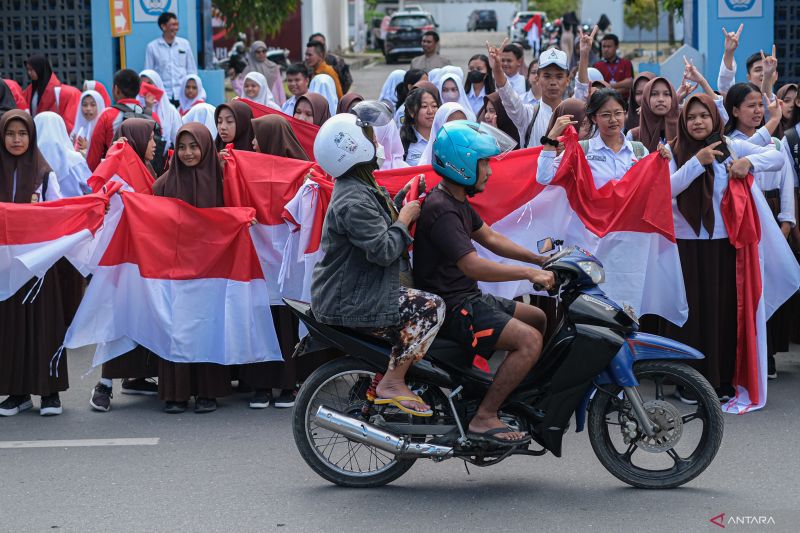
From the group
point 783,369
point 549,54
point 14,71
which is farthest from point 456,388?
point 14,71

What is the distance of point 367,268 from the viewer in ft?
18.4

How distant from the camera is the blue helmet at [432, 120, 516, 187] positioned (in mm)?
5562

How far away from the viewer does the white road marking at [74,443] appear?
259 inches

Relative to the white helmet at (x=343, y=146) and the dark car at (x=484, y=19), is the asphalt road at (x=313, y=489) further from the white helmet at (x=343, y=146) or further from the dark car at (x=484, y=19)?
the dark car at (x=484, y=19)

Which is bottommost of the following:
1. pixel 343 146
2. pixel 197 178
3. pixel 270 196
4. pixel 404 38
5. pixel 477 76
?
pixel 270 196

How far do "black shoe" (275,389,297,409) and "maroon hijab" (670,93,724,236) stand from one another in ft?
8.97

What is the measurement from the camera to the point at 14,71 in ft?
51.0

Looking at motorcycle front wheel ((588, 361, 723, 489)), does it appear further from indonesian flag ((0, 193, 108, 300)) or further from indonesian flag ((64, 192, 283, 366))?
indonesian flag ((0, 193, 108, 300))

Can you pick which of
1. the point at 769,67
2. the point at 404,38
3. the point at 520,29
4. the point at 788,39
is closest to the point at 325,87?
the point at 788,39

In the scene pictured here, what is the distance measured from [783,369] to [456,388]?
350 cm

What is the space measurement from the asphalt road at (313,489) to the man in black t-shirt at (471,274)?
1.40ft

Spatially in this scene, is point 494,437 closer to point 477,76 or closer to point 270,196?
point 270,196

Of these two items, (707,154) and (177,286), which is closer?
(707,154)

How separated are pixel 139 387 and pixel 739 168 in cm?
414
